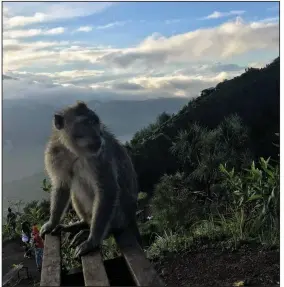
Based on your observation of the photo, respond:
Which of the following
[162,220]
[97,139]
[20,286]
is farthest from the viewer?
[162,220]

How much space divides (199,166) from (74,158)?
6126mm

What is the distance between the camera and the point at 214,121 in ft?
37.3

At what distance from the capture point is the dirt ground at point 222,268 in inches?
171

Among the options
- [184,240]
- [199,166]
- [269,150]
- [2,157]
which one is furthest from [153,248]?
[269,150]

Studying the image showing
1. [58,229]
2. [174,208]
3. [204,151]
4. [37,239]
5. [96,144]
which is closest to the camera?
[96,144]

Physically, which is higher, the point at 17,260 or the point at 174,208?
the point at 174,208

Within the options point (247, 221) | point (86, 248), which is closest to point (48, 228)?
point (86, 248)

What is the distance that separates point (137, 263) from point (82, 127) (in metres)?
1.36

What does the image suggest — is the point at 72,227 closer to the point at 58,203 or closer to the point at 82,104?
the point at 58,203

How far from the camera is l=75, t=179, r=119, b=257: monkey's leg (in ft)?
13.0

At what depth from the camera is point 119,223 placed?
4.37m

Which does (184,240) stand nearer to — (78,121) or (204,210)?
(204,210)

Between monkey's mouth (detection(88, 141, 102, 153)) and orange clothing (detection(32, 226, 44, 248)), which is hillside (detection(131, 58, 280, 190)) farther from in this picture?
monkey's mouth (detection(88, 141, 102, 153))

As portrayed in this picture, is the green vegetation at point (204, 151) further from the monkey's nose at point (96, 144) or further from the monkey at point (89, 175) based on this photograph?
the monkey's nose at point (96, 144)
